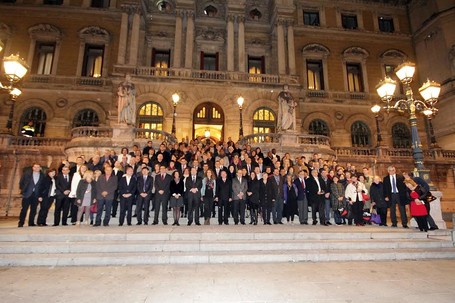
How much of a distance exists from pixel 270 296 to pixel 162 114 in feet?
62.7

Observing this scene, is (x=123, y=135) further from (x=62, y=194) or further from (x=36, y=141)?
(x=36, y=141)

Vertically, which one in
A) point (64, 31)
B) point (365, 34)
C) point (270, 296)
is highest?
point (365, 34)

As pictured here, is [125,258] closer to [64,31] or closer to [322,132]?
[322,132]

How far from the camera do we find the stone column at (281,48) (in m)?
23.9

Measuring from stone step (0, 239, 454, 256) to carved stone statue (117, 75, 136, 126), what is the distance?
361 inches

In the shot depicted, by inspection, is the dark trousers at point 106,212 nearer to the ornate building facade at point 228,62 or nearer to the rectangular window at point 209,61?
the ornate building facade at point 228,62

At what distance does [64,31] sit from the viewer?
23469 millimetres

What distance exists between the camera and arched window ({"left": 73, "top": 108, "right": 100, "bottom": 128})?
72.1 feet

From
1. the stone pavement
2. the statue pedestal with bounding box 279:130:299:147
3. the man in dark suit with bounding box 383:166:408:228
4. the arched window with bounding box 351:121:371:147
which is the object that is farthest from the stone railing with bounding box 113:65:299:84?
the stone pavement

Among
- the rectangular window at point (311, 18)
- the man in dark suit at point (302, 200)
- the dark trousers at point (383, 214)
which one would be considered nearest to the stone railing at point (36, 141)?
the man in dark suit at point (302, 200)

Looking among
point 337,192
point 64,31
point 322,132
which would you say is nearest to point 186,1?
point 64,31

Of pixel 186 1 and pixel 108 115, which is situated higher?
pixel 186 1

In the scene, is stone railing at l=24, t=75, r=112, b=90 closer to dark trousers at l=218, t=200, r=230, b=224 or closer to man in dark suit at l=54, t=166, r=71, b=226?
man in dark suit at l=54, t=166, r=71, b=226

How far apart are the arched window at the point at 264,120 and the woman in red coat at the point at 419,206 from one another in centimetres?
1483
